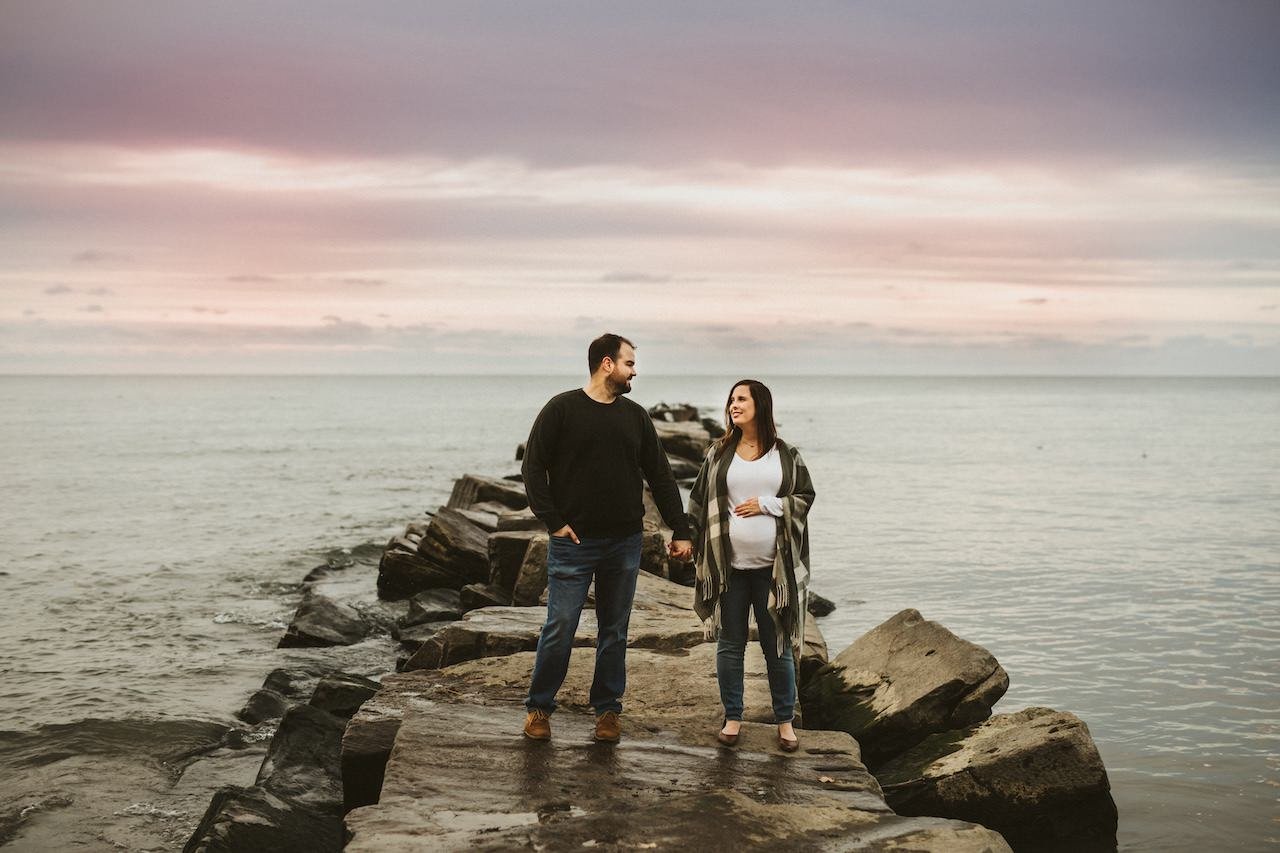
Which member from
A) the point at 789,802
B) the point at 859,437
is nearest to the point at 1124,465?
the point at 859,437

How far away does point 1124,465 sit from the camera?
41.3 meters

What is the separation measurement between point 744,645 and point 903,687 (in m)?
2.86

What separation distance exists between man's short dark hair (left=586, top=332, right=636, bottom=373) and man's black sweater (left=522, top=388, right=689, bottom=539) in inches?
8.0

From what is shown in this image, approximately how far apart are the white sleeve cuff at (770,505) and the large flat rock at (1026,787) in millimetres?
2606

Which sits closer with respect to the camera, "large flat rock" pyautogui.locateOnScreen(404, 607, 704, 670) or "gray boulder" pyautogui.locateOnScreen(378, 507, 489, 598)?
"large flat rock" pyautogui.locateOnScreen(404, 607, 704, 670)

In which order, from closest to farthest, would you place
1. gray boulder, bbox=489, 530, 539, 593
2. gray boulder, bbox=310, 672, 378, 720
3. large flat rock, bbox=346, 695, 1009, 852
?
large flat rock, bbox=346, 695, 1009, 852 < gray boulder, bbox=310, 672, 378, 720 < gray boulder, bbox=489, 530, 539, 593

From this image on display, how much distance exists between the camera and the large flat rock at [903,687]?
8734mm

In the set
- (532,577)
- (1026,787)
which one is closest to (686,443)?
(532,577)

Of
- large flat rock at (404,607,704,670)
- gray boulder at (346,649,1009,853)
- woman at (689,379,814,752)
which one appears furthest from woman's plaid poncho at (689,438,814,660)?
large flat rock at (404,607,704,670)

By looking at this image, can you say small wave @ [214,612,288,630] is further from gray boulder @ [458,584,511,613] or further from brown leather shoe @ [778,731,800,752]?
brown leather shoe @ [778,731,800,752]

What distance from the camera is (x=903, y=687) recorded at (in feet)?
29.8

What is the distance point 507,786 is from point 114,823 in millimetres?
4597

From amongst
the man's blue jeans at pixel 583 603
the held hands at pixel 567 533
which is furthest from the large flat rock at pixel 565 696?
the held hands at pixel 567 533

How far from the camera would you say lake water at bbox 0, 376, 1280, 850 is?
9.59m
